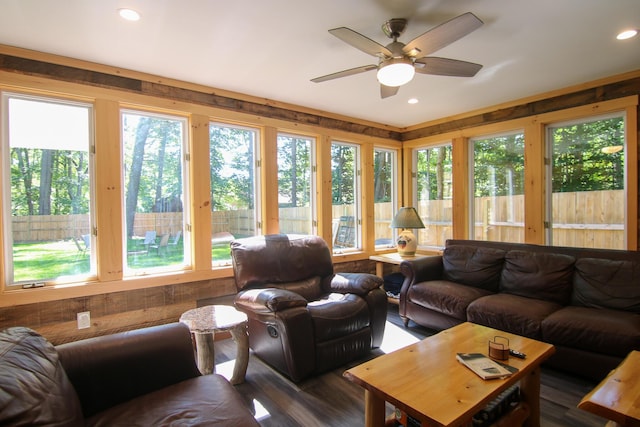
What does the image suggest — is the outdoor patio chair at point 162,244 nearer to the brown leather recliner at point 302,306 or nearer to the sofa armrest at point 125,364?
the brown leather recliner at point 302,306

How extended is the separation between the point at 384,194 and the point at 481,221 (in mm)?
1387

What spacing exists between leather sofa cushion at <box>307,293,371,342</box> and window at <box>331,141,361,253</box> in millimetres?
1713

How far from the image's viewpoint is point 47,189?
2646mm

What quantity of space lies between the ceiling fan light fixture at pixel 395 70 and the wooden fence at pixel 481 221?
7.08 feet

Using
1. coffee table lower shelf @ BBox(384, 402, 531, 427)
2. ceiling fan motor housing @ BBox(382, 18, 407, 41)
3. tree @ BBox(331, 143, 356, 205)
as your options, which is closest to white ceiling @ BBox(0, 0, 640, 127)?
ceiling fan motor housing @ BBox(382, 18, 407, 41)

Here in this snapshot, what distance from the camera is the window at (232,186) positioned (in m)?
3.46

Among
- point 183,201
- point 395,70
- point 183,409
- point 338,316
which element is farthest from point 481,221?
point 183,409

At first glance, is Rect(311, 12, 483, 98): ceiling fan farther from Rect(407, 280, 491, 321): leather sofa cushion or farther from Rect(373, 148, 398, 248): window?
Rect(373, 148, 398, 248): window

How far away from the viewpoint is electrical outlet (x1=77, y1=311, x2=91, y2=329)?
267cm

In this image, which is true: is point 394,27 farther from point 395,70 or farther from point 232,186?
point 232,186

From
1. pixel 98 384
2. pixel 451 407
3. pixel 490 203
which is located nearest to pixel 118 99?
pixel 98 384

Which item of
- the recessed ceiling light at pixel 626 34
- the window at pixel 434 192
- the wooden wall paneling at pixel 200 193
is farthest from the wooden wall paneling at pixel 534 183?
the wooden wall paneling at pixel 200 193

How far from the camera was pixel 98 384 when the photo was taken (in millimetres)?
1471

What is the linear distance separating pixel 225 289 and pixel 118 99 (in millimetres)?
2015
